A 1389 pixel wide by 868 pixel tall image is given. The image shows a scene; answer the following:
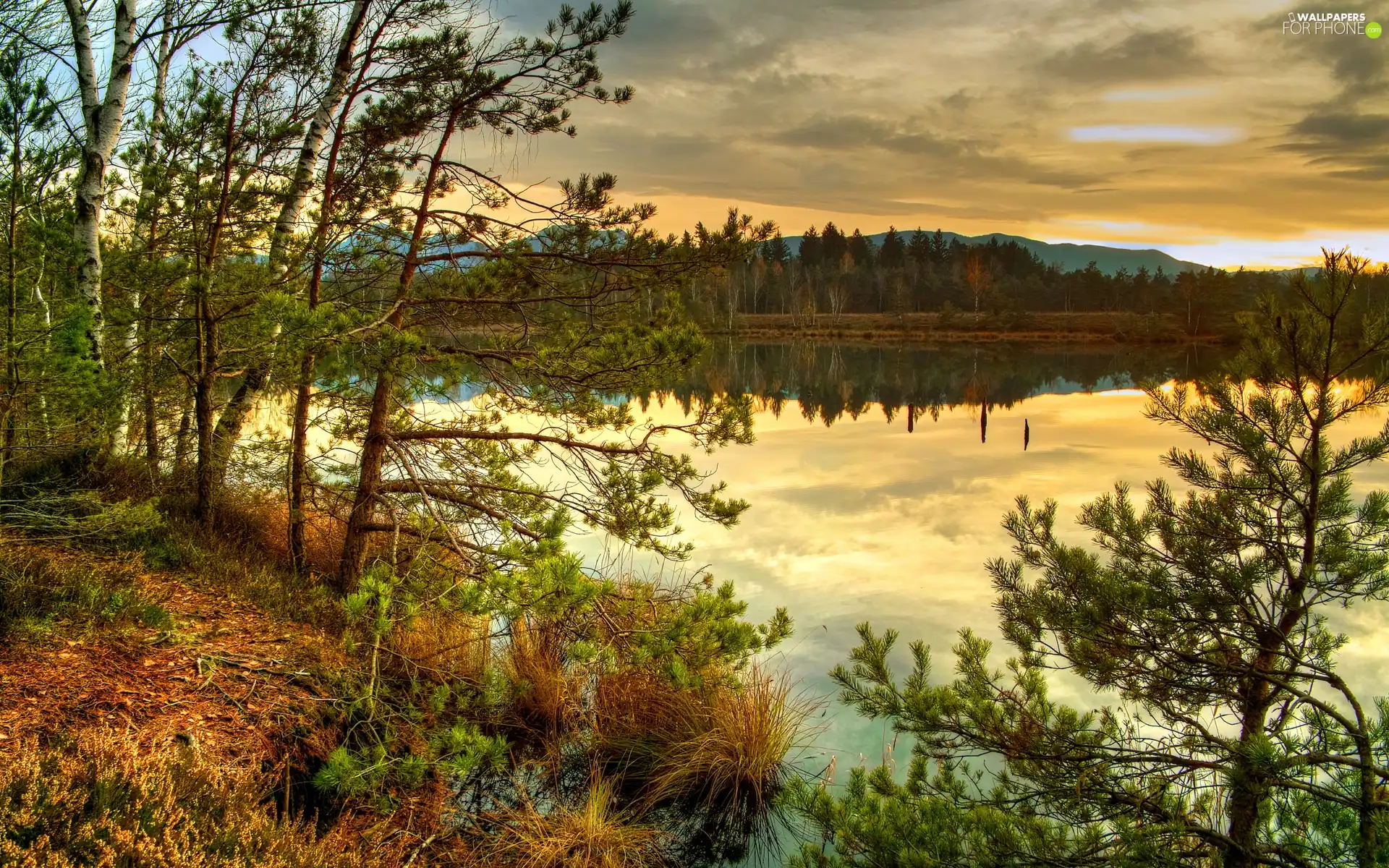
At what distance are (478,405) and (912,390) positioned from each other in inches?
1141

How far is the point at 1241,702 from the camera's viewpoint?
3.36 m

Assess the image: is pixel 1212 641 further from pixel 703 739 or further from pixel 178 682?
pixel 178 682

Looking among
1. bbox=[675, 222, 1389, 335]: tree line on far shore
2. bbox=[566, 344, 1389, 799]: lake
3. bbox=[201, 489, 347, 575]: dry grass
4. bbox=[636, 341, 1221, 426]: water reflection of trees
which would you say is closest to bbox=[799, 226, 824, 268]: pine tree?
bbox=[675, 222, 1389, 335]: tree line on far shore

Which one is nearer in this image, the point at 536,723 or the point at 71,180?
the point at 536,723

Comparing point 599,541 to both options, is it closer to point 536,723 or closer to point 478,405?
point 478,405

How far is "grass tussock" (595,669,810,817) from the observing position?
5965 millimetres

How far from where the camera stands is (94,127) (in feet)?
21.7

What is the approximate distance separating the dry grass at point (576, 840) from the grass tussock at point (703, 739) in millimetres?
651

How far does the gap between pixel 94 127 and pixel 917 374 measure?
125ft

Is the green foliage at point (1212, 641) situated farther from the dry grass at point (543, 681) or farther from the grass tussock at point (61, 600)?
the grass tussock at point (61, 600)

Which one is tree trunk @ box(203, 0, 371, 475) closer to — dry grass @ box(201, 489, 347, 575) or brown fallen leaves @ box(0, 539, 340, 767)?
dry grass @ box(201, 489, 347, 575)

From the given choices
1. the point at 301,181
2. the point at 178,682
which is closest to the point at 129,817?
the point at 178,682

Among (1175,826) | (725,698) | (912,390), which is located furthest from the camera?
(912,390)

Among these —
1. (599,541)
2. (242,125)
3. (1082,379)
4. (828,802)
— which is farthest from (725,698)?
(1082,379)
